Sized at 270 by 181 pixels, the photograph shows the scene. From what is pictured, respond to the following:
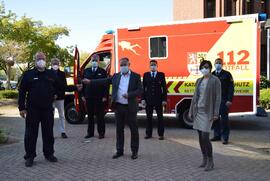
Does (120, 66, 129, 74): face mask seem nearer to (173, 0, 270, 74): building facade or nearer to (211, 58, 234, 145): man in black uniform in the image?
(211, 58, 234, 145): man in black uniform

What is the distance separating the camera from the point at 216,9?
27.8 m

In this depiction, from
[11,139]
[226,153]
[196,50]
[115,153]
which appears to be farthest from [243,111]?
[11,139]

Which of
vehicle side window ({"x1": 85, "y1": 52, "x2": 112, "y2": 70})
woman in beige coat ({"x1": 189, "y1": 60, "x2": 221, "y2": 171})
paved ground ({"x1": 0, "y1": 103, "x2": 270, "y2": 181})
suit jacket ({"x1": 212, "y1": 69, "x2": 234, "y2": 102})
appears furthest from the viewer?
vehicle side window ({"x1": 85, "y1": 52, "x2": 112, "y2": 70})

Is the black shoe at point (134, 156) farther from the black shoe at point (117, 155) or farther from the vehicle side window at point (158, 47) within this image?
the vehicle side window at point (158, 47)

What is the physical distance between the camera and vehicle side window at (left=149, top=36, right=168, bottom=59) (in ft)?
37.7

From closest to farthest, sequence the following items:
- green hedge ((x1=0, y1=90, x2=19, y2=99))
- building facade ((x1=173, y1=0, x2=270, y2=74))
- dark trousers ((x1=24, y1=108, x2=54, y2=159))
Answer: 1. dark trousers ((x1=24, y1=108, x2=54, y2=159))
2. green hedge ((x1=0, y1=90, x2=19, y2=99))
3. building facade ((x1=173, y1=0, x2=270, y2=74))

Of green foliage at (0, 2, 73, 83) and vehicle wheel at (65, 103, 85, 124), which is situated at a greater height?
green foliage at (0, 2, 73, 83)

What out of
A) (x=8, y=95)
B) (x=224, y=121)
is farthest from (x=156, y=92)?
(x=8, y=95)

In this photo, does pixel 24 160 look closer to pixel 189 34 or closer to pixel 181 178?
pixel 181 178

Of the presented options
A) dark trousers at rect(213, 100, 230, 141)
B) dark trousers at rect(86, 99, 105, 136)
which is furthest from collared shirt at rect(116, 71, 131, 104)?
dark trousers at rect(213, 100, 230, 141)

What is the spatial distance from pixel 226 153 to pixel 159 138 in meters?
2.03

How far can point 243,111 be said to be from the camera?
35.7 ft

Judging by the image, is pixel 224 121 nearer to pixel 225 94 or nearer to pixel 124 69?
pixel 225 94

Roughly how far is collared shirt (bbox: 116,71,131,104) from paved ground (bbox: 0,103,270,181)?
1.06 meters
